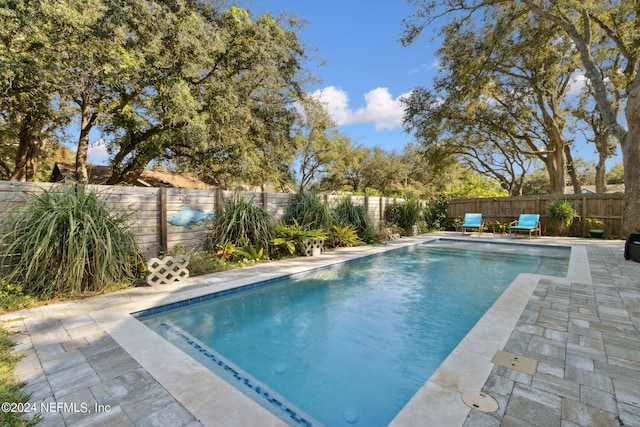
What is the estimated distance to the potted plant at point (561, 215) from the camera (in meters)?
10.7

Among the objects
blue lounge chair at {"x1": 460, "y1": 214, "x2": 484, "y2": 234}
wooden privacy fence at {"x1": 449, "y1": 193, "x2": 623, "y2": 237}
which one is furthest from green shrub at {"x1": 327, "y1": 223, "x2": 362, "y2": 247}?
wooden privacy fence at {"x1": 449, "y1": 193, "x2": 623, "y2": 237}

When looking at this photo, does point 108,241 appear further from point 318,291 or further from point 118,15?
point 118,15

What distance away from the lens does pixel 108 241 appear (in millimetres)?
3908

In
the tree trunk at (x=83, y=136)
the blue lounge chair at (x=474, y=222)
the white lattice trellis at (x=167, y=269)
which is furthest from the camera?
the blue lounge chair at (x=474, y=222)

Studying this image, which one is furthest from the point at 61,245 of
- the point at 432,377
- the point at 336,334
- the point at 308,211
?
the point at 308,211

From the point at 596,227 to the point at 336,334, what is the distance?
1191 cm

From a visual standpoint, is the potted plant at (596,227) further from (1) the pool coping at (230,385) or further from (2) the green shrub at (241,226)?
(2) the green shrub at (241,226)

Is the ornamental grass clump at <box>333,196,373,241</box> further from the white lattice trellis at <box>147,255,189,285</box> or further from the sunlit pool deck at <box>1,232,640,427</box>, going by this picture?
the sunlit pool deck at <box>1,232,640,427</box>

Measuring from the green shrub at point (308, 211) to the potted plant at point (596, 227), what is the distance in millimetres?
9479

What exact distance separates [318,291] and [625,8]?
14569 mm

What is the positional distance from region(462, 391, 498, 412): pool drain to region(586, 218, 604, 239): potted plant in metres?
11.9

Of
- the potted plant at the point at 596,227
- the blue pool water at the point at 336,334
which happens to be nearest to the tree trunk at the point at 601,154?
the potted plant at the point at 596,227

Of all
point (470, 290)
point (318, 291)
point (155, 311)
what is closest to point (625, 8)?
point (470, 290)

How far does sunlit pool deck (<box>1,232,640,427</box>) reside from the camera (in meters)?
1.63
